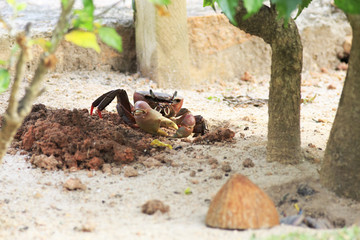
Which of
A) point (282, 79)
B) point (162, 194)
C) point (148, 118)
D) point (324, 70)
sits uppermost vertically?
point (282, 79)

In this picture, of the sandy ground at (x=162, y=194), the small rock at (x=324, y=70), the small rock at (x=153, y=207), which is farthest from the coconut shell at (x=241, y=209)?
the small rock at (x=324, y=70)

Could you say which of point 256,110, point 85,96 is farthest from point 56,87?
point 256,110

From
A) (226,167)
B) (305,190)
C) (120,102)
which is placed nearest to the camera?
(305,190)

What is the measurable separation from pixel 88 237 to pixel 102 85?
3.32 metres

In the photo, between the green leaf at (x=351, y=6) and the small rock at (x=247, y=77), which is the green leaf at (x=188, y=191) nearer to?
the green leaf at (x=351, y=6)

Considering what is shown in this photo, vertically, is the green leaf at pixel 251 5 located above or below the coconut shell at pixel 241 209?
above

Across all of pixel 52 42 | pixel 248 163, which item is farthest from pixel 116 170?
pixel 52 42

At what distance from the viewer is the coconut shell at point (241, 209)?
2047mm

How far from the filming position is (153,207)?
236 cm

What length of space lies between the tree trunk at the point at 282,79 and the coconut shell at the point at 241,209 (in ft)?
2.86

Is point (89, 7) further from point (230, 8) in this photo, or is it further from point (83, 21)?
point (230, 8)

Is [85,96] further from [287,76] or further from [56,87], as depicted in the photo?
[287,76]

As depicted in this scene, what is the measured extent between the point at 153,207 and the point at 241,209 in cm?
51

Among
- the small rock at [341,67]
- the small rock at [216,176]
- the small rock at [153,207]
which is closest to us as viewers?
the small rock at [153,207]
